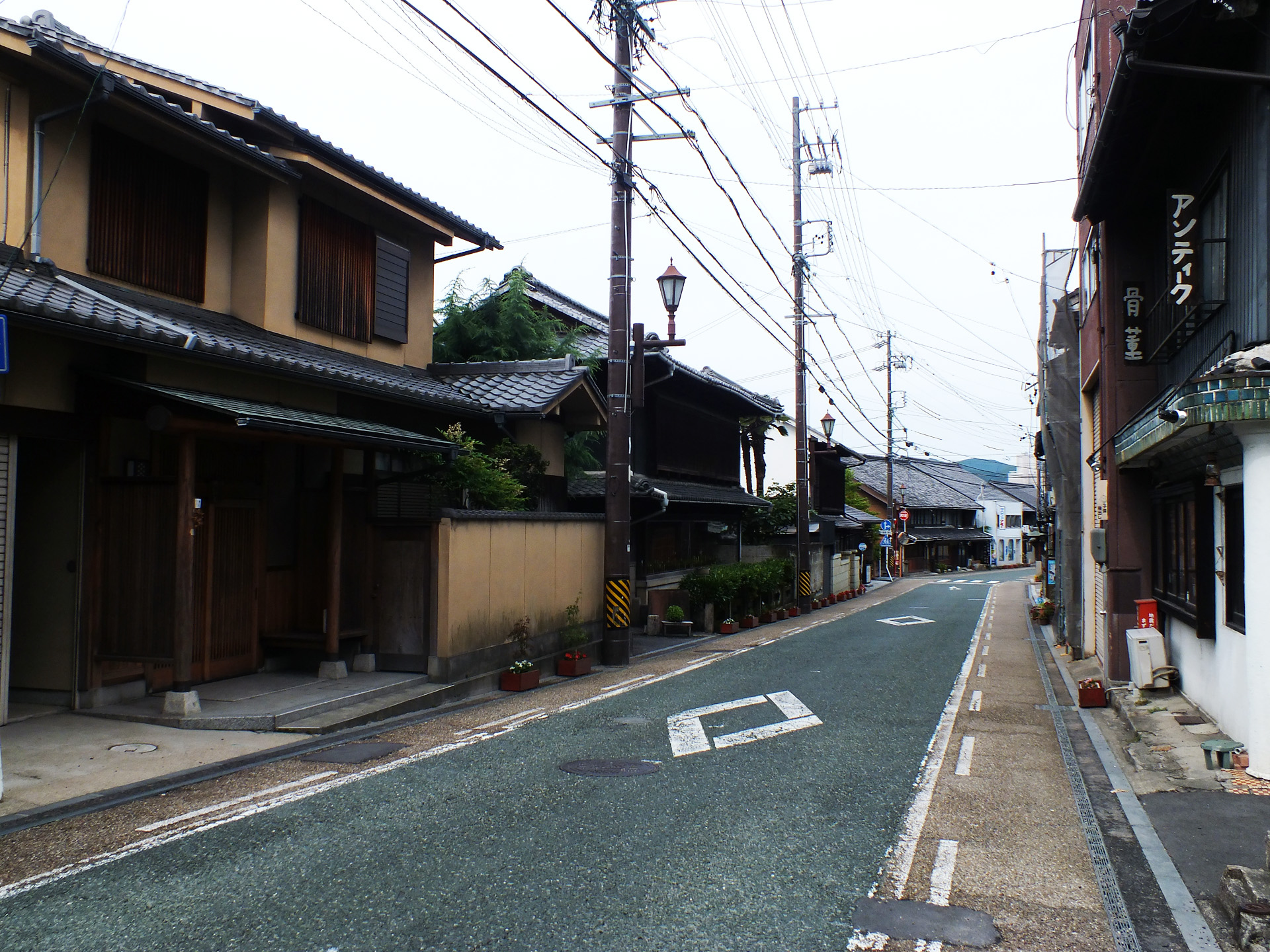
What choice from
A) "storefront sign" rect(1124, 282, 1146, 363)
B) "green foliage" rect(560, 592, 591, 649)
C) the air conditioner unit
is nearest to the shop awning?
"green foliage" rect(560, 592, 591, 649)

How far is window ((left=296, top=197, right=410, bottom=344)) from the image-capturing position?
14.6m

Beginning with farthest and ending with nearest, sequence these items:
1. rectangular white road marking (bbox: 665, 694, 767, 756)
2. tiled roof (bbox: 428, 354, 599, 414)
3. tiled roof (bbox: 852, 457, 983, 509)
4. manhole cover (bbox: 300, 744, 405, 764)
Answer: tiled roof (bbox: 852, 457, 983, 509) < tiled roof (bbox: 428, 354, 599, 414) < rectangular white road marking (bbox: 665, 694, 767, 756) < manhole cover (bbox: 300, 744, 405, 764)

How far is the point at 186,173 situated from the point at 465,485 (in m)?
5.87

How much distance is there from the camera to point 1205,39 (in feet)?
29.7

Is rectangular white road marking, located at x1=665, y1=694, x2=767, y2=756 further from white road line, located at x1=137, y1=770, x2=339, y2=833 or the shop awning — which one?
the shop awning

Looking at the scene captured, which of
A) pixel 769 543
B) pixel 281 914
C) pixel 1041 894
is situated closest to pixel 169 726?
→ pixel 281 914

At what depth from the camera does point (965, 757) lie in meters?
9.44

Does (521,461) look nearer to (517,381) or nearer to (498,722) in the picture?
(517,381)

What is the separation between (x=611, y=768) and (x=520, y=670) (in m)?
5.44

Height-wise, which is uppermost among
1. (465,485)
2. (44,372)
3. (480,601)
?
(44,372)

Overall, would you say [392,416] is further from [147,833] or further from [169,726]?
[147,833]

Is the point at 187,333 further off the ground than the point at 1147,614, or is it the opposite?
the point at 187,333

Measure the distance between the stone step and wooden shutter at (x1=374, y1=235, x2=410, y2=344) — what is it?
7065mm

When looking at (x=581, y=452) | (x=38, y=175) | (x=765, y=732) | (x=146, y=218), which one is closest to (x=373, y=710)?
(x=765, y=732)
